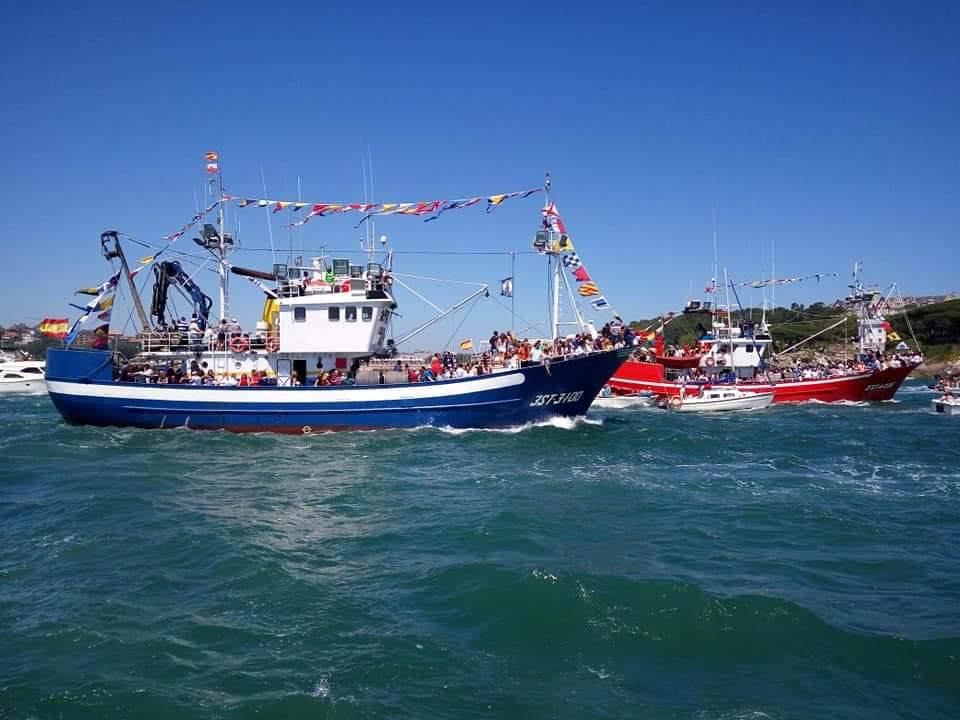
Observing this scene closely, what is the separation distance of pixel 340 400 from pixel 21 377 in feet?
181

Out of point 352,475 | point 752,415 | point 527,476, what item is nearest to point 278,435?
point 352,475

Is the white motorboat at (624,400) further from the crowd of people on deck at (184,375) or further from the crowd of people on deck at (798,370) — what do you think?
the crowd of people on deck at (184,375)

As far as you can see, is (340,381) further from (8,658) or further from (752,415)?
(752,415)

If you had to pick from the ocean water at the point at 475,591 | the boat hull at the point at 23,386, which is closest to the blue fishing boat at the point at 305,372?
the ocean water at the point at 475,591

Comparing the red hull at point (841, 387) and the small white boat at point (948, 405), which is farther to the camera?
the red hull at point (841, 387)

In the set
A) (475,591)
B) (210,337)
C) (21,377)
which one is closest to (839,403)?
(210,337)

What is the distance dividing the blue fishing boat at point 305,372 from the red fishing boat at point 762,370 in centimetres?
1899

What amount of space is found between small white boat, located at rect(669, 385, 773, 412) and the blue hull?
16.6m

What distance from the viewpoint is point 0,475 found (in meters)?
18.8

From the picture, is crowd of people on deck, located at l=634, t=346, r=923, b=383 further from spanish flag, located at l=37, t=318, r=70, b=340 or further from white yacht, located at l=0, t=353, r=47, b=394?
white yacht, located at l=0, t=353, r=47, b=394

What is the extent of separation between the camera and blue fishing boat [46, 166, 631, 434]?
2534 cm

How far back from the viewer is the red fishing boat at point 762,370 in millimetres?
43375

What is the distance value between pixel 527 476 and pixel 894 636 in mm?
10561

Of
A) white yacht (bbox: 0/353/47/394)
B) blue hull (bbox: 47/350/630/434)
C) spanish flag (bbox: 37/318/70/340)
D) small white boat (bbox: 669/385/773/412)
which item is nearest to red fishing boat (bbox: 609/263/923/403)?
small white boat (bbox: 669/385/773/412)
